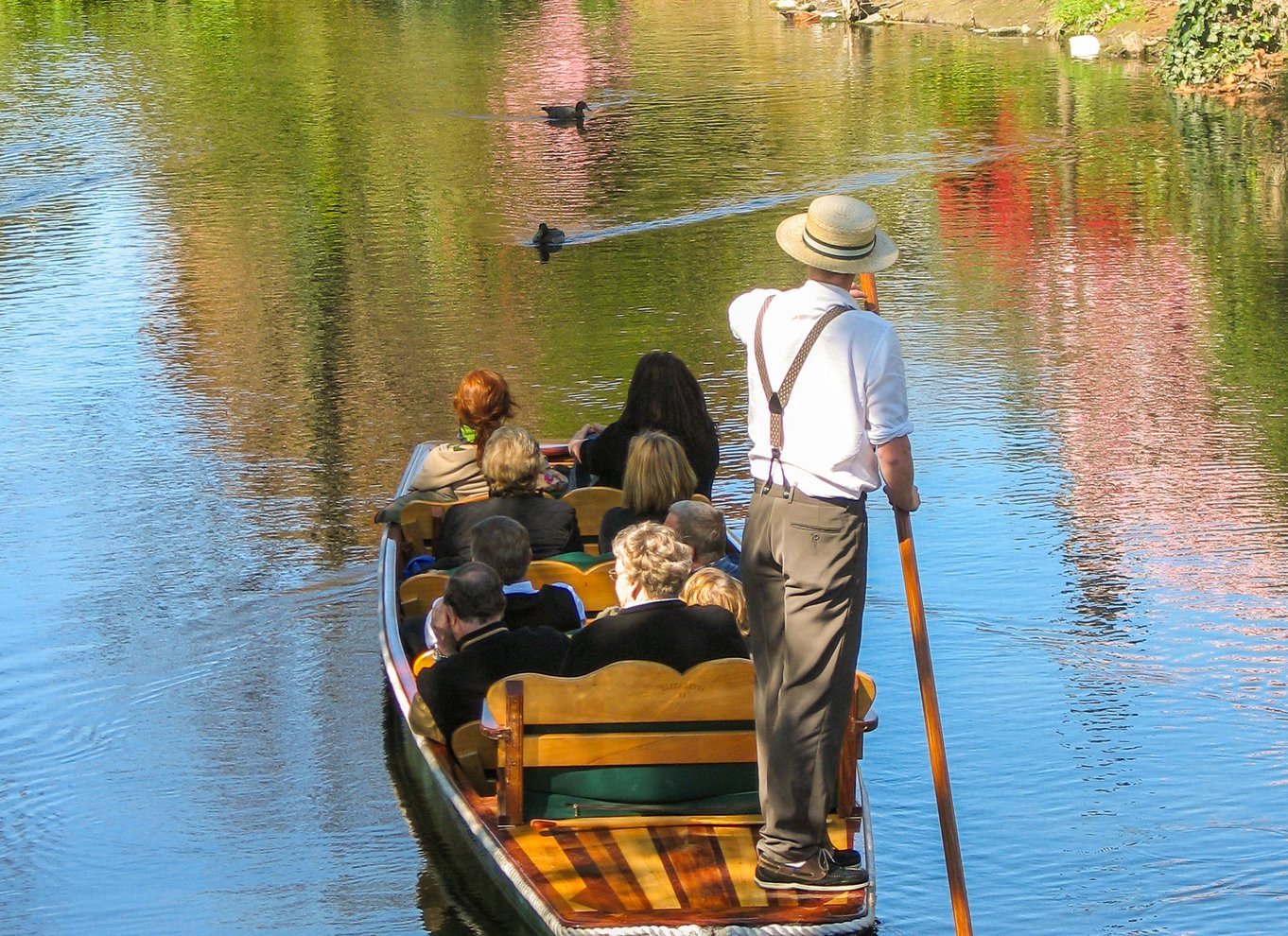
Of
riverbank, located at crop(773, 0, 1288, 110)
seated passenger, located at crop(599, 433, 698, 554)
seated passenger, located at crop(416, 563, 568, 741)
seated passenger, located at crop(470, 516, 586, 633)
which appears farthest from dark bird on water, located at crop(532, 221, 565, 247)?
riverbank, located at crop(773, 0, 1288, 110)

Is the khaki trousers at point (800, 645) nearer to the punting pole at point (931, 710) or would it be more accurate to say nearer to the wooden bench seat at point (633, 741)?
the punting pole at point (931, 710)

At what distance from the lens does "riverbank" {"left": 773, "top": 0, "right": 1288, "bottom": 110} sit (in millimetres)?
27266

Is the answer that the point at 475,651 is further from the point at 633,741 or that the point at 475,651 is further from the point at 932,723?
the point at 932,723

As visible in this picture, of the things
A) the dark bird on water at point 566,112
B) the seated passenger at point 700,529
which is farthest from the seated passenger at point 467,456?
the dark bird on water at point 566,112

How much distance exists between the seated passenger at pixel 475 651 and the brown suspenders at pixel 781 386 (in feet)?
3.79

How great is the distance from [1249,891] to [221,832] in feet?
11.5

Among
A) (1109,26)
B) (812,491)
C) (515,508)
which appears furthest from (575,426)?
(1109,26)

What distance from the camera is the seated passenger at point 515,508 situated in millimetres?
6953

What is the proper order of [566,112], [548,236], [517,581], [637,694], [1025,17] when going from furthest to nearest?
[1025,17] < [566,112] < [548,236] < [517,581] < [637,694]

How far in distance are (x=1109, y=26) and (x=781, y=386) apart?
1193 inches

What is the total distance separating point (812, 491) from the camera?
4773mm

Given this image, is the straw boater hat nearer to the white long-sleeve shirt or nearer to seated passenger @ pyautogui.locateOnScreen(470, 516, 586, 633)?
the white long-sleeve shirt

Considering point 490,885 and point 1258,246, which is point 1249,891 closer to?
point 490,885

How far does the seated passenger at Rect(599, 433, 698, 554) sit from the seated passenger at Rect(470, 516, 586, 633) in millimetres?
614
